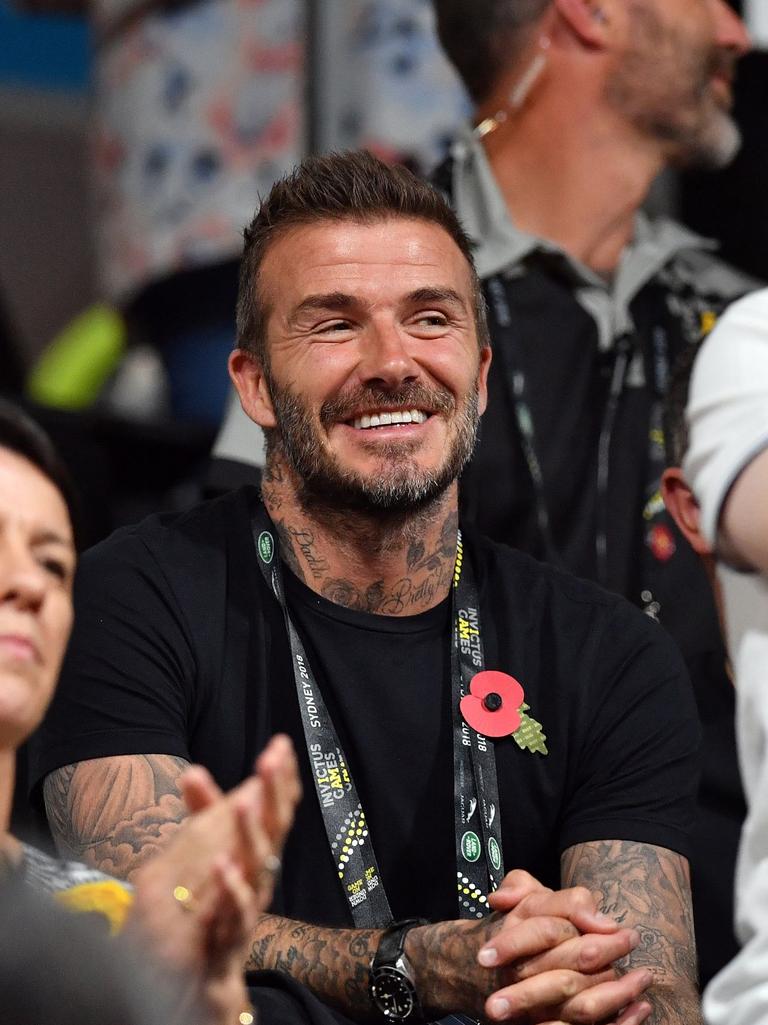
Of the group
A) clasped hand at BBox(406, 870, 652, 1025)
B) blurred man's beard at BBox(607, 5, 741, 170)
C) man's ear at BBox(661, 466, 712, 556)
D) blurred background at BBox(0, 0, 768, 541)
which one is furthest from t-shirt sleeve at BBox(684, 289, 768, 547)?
blurred background at BBox(0, 0, 768, 541)

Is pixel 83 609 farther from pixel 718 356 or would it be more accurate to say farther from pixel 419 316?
pixel 718 356

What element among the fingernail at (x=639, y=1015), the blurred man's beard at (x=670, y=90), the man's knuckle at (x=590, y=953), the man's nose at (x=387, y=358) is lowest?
the fingernail at (x=639, y=1015)

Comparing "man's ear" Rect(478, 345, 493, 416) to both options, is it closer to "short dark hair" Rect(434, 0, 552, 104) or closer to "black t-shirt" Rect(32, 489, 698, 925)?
"black t-shirt" Rect(32, 489, 698, 925)

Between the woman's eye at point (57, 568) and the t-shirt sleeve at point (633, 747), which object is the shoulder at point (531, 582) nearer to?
the t-shirt sleeve at point (633, 747)

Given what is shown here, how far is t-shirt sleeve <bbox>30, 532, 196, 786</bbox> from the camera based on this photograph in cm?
168

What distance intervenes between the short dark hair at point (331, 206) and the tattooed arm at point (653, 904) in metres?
0.62

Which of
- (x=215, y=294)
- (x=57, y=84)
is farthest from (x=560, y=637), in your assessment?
(x=57, y=84)

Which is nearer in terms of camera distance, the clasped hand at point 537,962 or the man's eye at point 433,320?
the clasped hand at point 537,962

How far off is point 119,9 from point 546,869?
7.80ft

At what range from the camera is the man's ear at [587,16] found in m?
2.94

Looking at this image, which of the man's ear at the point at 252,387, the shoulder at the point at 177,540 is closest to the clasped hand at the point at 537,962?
the shoulder at the point at 177,540

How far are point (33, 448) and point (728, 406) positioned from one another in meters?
0.56

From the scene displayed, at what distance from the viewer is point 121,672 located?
5.64ft

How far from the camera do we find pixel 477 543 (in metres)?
1.97
